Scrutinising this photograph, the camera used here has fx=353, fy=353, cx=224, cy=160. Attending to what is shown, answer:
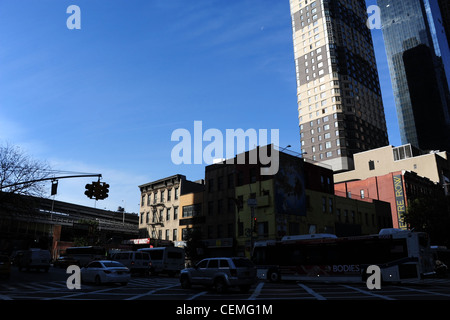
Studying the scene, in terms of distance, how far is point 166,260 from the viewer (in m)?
32.8

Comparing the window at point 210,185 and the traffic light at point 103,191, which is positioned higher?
the window at point 210,185

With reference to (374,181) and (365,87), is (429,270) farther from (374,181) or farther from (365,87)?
(365,87)

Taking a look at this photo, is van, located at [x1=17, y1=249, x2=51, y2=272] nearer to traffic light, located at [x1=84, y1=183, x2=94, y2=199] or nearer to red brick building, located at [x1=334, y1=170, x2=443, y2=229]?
traffic light, located at [x1=84, y1=183, x2=94, y2=199]

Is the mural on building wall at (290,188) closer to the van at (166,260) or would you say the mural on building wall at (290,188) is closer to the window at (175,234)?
the van at (166,260)

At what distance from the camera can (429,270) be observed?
20.5m

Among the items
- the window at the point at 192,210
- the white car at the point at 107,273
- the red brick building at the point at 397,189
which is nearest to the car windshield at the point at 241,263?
the white car at the point at 107,273

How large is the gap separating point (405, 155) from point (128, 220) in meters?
77.6

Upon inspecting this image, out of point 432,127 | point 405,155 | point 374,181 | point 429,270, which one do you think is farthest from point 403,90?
point 429,270

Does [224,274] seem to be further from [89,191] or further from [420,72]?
[420,72]

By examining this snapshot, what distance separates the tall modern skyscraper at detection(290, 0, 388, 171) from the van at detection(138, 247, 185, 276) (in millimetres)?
79569

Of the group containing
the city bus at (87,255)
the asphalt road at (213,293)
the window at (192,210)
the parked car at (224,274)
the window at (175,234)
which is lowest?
the asphalt road at (213,293)

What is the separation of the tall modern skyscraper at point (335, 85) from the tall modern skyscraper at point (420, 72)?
152ft

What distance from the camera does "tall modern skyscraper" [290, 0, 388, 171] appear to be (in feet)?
358

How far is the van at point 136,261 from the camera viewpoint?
3117cm
